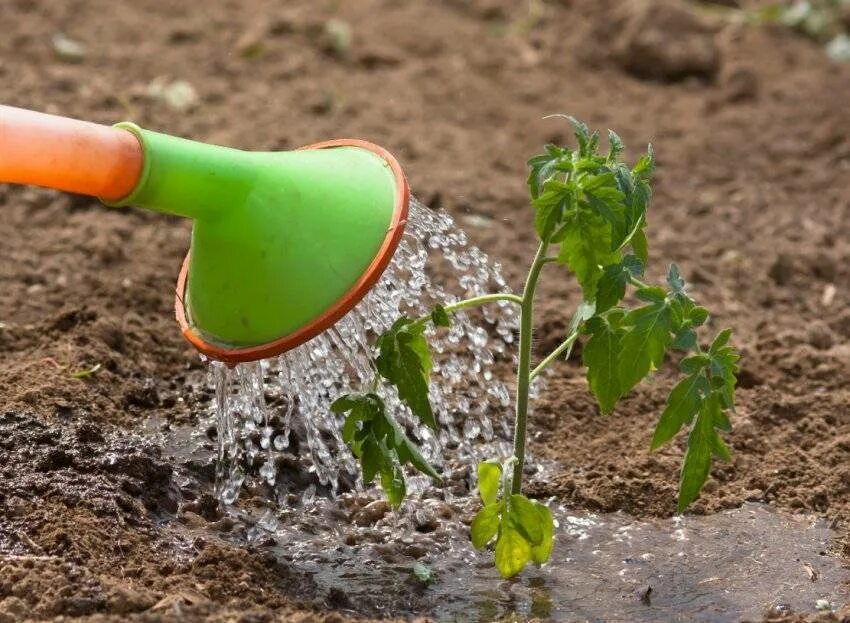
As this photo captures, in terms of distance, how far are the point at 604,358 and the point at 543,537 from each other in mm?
354

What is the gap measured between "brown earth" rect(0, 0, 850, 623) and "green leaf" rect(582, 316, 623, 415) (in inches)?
25.2

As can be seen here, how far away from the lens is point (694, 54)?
5922mm

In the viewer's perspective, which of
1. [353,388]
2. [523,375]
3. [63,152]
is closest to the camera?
[63,152]

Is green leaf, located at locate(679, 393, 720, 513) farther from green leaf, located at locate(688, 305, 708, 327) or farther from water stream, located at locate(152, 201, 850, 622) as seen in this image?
water stream, located at locate(152, 201, 850, 622)

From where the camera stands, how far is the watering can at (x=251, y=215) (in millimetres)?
2621

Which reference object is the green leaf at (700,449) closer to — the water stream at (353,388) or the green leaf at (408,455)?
the green leaf at (408,455)

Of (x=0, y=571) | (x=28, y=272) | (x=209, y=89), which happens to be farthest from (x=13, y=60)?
(x=0, y=571)

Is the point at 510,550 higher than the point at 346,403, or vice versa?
the point at 346,403

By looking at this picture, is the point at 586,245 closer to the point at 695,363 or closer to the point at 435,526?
the point at 695,363

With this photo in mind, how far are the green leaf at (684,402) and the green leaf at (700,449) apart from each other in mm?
15

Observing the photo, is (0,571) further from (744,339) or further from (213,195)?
(744,339)

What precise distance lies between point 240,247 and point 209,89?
2.67m

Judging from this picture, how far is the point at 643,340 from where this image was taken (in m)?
2.49

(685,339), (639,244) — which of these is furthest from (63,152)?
(685,339)
